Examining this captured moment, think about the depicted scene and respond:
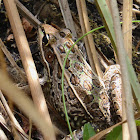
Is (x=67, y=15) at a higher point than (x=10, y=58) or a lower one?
higher

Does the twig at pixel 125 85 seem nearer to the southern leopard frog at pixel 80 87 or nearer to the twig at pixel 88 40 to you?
the southern leopard frog at pixel 80 87

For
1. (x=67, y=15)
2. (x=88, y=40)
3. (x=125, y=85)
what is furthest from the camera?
(x=67, y=15)

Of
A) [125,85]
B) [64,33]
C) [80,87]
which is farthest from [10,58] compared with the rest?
[125,85]

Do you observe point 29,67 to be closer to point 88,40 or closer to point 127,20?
point 127,20

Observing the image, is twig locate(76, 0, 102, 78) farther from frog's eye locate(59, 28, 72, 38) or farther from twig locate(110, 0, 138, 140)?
twig locate(110, 0, 138, 140)

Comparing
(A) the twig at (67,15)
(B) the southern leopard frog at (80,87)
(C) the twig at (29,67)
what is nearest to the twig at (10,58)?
(B) the southern leopard frog at (80,87)

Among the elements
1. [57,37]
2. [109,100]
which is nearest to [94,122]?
[109,100]
